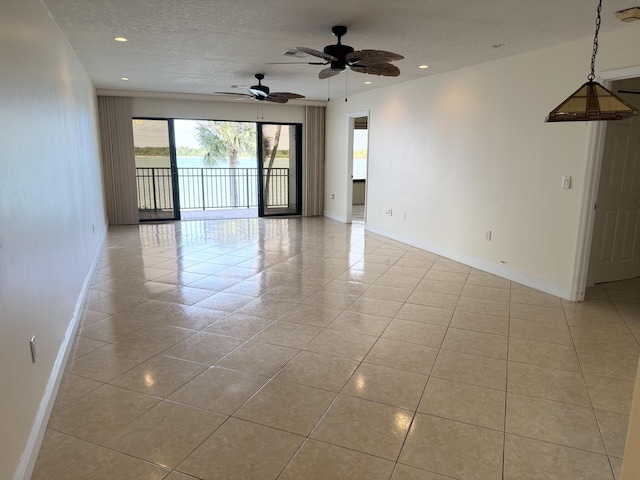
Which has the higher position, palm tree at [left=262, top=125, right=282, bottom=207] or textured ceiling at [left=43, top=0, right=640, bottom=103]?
textured ceiling at [left=43, top=0, right=640, bottom=103]

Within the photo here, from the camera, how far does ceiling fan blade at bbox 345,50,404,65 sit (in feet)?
11.1

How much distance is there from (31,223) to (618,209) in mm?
5492

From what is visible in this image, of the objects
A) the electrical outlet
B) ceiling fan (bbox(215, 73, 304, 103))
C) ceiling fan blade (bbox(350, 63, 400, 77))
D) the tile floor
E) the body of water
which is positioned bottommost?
the tile floor

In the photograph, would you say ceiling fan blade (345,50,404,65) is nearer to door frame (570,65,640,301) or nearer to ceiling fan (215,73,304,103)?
door frame (570,65,640,301)

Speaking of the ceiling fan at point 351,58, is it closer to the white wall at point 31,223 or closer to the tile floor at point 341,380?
the white wall at point 31,223

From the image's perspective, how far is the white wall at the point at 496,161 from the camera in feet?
14.0

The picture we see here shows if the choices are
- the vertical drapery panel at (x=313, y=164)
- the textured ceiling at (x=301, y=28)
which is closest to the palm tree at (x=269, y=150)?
the vertical drapery panel at (x=313, y=164)

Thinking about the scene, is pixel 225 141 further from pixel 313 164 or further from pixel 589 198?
pixel 589 198

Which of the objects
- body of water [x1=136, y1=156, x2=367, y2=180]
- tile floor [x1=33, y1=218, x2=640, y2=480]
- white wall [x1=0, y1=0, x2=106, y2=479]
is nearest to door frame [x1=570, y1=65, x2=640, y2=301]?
tile floor [x1=33, y1=218, x2=640, y2=480]

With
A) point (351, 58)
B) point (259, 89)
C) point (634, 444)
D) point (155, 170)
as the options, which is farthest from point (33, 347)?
point (155, 170)

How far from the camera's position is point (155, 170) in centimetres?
888

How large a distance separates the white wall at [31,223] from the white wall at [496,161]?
4484 mm

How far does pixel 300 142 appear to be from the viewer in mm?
9609

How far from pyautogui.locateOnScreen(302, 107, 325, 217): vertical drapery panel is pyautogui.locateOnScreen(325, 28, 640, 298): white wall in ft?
6.89
